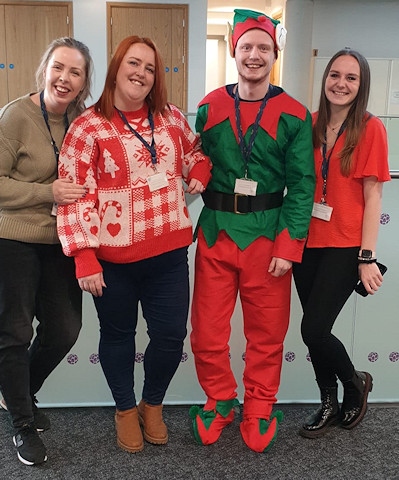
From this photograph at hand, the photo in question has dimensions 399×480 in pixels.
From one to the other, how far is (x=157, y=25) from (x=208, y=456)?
20.3ft

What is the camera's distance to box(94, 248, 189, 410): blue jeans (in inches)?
68.7

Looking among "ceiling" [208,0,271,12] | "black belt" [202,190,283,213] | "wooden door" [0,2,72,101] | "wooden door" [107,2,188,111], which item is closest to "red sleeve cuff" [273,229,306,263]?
"black belt" [202,190,283,213]

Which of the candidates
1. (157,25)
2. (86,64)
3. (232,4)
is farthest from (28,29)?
(86,64)

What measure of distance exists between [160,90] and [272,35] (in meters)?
0.40


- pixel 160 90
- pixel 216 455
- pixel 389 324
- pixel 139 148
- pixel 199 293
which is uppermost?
pixel 160 90

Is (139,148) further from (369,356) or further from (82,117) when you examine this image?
(369,356)

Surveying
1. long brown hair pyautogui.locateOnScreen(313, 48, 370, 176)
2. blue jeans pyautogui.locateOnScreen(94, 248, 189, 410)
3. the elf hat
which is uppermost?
the elf hat

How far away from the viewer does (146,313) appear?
6.00 feet

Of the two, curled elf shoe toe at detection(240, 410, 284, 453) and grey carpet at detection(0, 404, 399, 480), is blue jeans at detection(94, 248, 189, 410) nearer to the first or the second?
grey carpet at detection(0, 404, 399, 480)

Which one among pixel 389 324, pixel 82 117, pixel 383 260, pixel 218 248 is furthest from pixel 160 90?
pixel 389 324

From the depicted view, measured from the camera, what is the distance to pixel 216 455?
6.25 feet

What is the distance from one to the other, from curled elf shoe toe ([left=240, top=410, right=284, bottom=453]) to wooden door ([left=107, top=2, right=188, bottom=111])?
220 inches

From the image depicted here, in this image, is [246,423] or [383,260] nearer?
[246,423]

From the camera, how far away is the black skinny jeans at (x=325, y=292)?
1.77 meters
